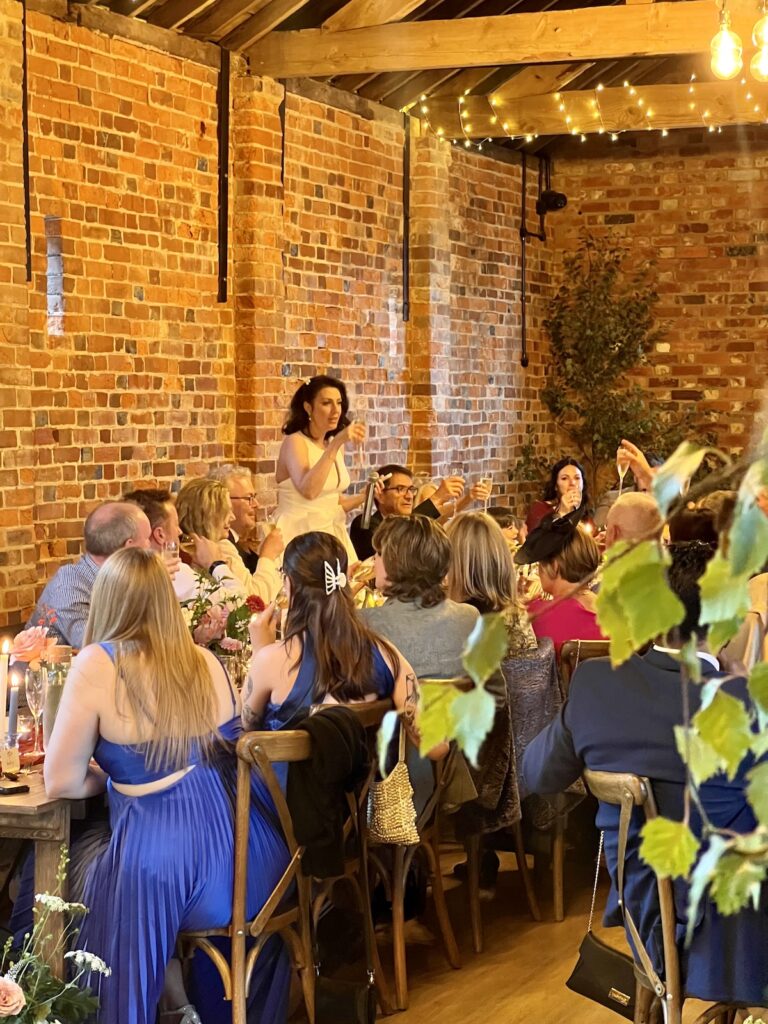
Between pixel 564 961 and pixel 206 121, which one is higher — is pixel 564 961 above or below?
below

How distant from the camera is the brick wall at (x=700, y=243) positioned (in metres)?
10.7

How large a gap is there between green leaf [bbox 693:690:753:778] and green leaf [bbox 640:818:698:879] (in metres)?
0.05

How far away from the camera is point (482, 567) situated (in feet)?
14.9

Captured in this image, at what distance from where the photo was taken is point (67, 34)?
6.16 m

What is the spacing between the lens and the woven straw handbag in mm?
3701

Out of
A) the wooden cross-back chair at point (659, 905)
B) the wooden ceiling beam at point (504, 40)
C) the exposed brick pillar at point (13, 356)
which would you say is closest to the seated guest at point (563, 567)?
the wooden cross-back chair at point (659, 905)

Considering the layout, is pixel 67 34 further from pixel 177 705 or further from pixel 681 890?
pixel 681 890

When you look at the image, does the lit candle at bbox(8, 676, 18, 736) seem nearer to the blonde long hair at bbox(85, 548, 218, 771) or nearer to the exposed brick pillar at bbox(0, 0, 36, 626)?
the blonde long hair at bbox(85, 548, 218, 771)

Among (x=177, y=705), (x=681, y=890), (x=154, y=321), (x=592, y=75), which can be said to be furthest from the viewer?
(x=592, y=75)

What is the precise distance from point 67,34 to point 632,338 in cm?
565

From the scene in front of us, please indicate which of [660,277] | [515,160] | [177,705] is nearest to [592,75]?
[515,160]

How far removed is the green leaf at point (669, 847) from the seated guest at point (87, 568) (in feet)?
11.4

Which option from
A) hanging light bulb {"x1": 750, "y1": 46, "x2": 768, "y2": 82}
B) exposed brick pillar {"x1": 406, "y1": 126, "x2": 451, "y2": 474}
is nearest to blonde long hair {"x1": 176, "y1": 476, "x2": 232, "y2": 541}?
hanging light bulb {"x1": 750, "y1": 46, "x2": 768, "y2": 82}

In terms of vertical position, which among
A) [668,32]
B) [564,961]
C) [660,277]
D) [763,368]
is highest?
[668,32]
